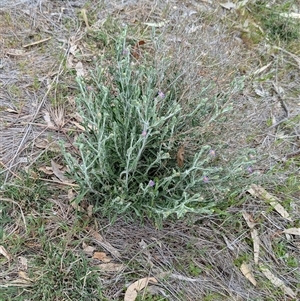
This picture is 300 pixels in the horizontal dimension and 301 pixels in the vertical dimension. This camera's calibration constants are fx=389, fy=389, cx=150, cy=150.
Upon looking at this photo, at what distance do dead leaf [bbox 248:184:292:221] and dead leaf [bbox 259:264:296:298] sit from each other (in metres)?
0.33

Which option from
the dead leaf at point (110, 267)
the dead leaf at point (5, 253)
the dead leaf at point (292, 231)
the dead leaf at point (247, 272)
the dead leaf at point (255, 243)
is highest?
the dead leaf at point (292, 231)

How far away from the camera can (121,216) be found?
6.06 feet

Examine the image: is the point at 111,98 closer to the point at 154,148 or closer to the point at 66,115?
the point at 154,148

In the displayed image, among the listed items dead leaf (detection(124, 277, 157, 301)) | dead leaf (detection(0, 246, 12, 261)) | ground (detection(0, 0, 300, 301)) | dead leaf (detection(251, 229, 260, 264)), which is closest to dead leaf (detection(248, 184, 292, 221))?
ground (detection(0, 0, 300, 301))

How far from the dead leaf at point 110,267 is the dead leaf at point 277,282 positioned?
0.69 metres

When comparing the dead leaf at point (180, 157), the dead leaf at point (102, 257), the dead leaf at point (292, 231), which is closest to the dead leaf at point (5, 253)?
the dead leaf at point (102, 257)

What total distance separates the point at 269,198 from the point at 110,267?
91cm

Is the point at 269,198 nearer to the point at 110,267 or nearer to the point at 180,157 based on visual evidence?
the point at 180,157

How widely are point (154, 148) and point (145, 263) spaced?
528mm

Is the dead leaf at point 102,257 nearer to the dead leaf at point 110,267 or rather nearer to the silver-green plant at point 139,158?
the dead leaf at point 110,267

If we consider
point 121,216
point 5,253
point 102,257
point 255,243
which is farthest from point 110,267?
point 255,243

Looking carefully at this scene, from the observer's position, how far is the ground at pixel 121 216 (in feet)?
5.61

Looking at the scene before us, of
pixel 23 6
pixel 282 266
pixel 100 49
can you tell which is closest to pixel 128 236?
pixel 282 266

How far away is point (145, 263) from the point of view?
5.81ft
